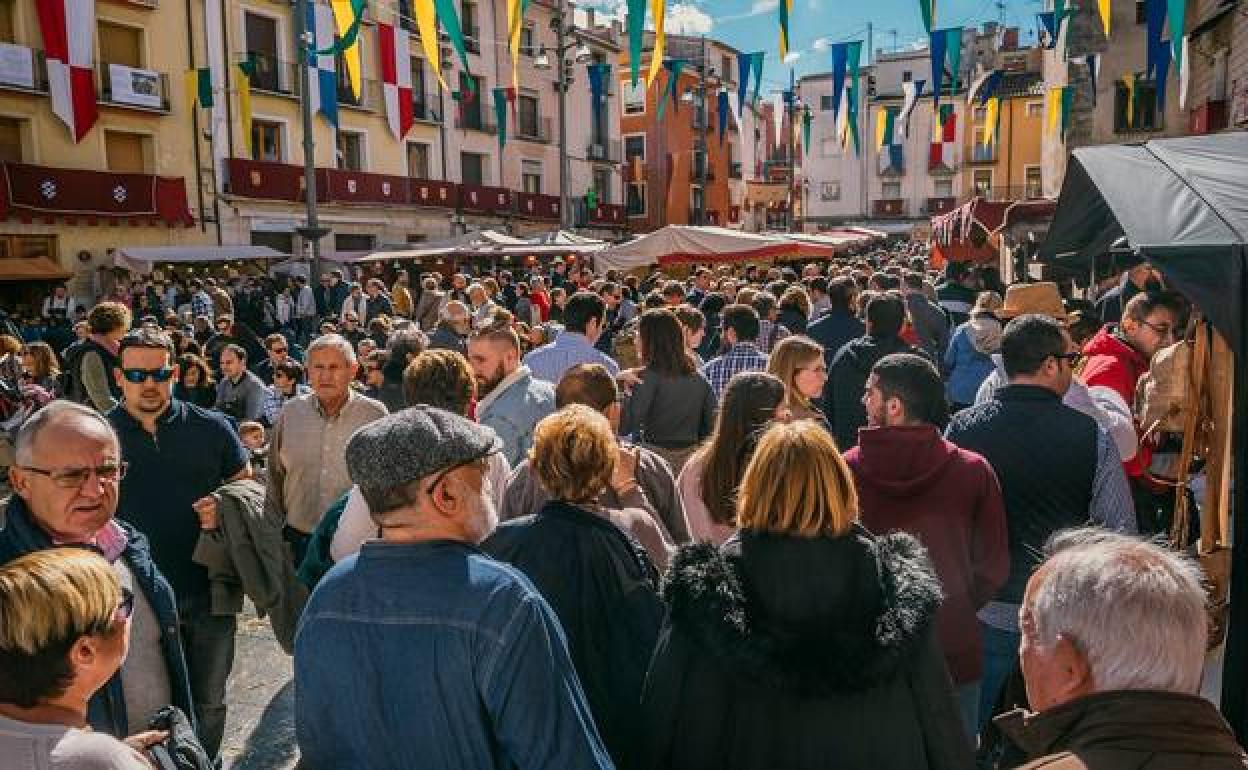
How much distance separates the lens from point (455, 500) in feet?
6.08

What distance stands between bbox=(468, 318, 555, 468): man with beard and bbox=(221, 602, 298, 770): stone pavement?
1374mm

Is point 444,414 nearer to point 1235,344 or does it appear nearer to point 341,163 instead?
point 1235,344

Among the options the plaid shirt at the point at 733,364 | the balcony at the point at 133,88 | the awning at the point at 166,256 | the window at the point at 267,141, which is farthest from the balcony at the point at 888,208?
the plaid shirt at the point at 733,364

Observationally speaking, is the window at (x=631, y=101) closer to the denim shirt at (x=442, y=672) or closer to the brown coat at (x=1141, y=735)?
the denim shirt at (x=442, y=672)

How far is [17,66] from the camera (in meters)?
18.4

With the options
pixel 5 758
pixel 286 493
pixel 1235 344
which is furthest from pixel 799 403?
pixel 5 758

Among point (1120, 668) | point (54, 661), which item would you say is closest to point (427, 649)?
point (54, 661)

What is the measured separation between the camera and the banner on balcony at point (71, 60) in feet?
58.5

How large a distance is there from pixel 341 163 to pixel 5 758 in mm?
27005

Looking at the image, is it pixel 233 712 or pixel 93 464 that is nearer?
pixel 93 464

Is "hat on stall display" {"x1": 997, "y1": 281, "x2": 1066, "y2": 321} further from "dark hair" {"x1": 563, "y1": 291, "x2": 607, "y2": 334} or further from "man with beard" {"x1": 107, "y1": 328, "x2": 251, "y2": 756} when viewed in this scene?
"man with beard" {"x1": 107, "y1": 328, "x2": 251, "y2": 756}

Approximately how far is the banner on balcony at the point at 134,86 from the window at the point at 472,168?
11.3 meters

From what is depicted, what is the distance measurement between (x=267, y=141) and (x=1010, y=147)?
3493cm

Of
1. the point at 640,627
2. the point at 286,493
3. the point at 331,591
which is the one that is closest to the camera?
the point at 331,591
